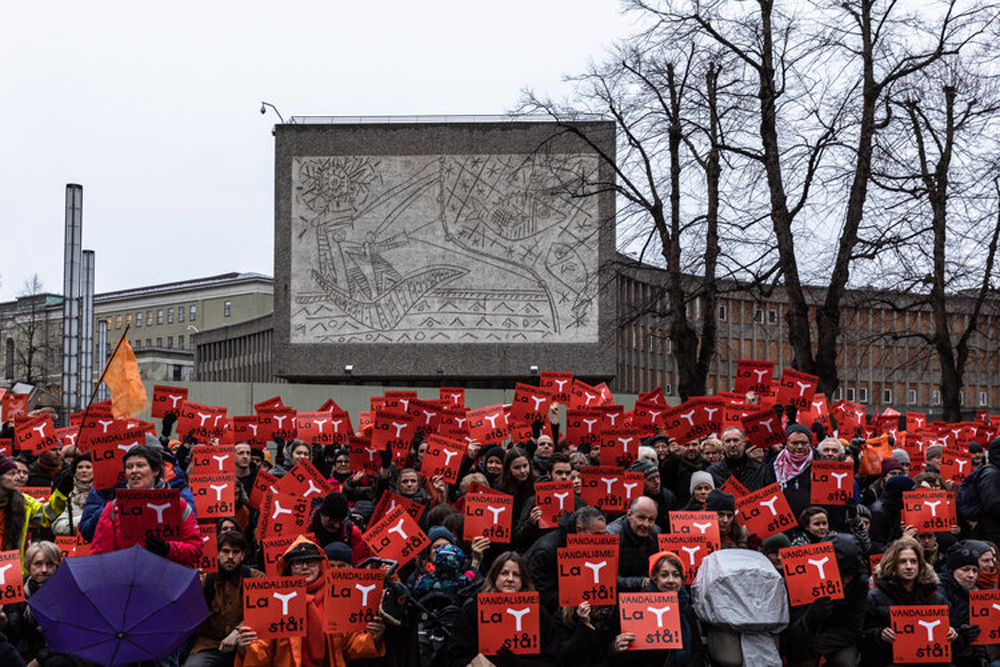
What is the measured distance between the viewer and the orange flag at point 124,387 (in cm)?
1222

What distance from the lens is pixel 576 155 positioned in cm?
4344

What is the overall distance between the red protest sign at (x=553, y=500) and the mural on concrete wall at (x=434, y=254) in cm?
3400

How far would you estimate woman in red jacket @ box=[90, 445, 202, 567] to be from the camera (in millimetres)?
7691

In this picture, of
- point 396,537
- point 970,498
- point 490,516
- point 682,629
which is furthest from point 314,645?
point 970,498

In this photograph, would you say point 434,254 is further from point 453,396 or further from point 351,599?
point 351,599

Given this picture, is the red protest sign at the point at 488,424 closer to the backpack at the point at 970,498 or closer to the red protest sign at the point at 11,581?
the backpack at the point at 970,498

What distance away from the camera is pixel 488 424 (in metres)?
14.2

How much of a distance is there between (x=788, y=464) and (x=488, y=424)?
12.9 feet

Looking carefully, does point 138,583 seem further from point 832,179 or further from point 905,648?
point 832,179

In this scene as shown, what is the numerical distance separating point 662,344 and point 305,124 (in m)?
31.4

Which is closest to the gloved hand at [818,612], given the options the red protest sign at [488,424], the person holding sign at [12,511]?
the person holding sign at [12,511]

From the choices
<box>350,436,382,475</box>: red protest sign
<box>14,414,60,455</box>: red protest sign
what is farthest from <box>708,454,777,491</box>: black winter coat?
<box>14,414,60,455</box>: red protest sign

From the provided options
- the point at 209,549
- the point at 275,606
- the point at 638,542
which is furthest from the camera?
the point at 209,549

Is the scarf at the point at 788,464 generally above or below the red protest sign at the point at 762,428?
below
